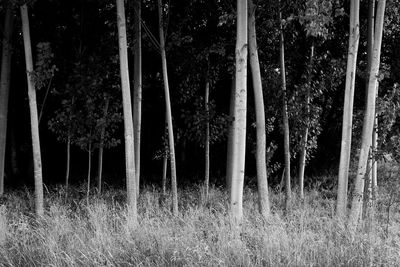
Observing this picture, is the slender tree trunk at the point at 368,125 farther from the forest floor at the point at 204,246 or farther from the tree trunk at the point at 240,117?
the tree trunk at the point at 240,117

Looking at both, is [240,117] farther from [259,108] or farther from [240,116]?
[259,108]

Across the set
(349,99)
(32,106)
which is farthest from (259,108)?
(32,106)

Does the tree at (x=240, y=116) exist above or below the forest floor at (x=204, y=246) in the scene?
above

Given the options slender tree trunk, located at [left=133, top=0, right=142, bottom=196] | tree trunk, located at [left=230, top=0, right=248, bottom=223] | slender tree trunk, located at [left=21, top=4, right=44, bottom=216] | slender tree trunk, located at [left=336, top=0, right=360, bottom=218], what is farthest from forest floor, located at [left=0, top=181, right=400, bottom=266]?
slender tree trunk, located at [left=133, top=0, right=142, bottom=196]

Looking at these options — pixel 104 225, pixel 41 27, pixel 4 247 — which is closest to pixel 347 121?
pixel 104 225

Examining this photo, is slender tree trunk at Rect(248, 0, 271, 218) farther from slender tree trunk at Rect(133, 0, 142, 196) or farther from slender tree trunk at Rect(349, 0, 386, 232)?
slender tree trunk at Rect(133, 0, 142, 196)

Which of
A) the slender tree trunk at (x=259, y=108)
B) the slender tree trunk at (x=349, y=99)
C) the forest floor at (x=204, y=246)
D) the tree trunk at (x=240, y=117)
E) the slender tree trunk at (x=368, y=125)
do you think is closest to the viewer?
the forest floor at (x=204, y=246)

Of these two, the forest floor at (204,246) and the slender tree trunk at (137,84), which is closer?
the forest floor at (204,246)

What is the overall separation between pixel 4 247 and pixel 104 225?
1.25 meters

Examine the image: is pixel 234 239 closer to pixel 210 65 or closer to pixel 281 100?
pixel 281 100

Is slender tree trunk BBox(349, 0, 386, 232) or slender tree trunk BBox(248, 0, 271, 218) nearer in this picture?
slender tree trunk BBox(349, 0, 386, 232)

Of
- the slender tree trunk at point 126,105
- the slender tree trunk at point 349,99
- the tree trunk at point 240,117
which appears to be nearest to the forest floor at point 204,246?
the tree trunk at point 240,117

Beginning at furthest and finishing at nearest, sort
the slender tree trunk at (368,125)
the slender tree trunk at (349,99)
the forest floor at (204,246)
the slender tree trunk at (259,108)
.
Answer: the slender tree trunk at (259,108) → the slender tree trunk at (349,99) → the slender tree trunk at (368,125) → the forest floor at (204,246)

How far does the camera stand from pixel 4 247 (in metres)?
5.14
